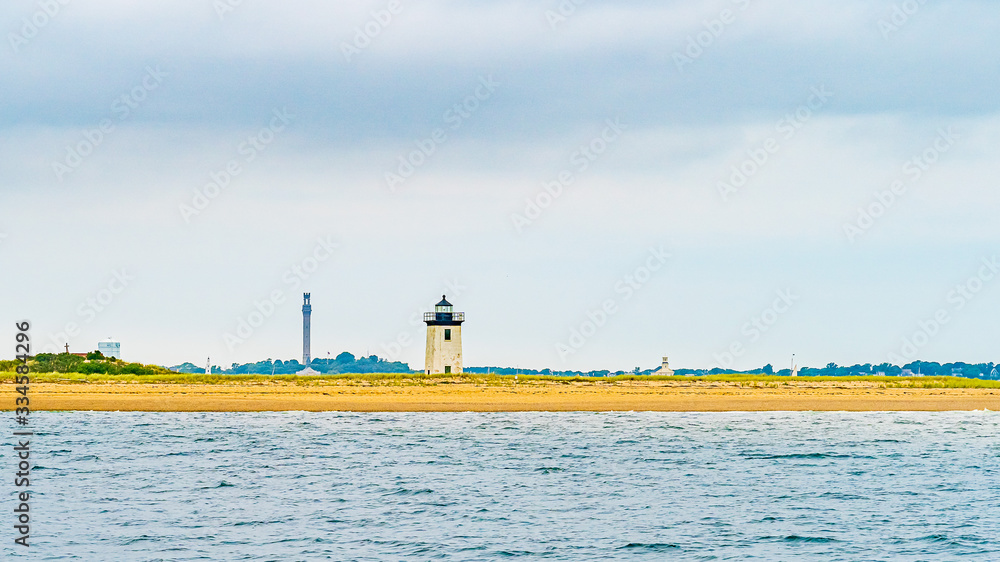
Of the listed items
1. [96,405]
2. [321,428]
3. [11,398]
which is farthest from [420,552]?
[11,398]

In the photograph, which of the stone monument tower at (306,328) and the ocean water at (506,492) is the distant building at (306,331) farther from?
the ocean water at (506,492)

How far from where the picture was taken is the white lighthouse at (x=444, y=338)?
85125 millimetres

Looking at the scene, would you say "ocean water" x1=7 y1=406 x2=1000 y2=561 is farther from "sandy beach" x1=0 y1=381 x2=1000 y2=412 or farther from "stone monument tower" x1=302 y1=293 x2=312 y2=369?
"stone monument tower" x1=302 y1=293 x2=312 y2=369

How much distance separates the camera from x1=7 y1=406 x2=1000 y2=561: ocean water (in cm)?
2203

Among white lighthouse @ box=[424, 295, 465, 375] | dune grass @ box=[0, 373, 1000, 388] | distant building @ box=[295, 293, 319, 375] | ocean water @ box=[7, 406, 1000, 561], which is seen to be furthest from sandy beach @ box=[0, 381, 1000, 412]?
distant building @ box=[295, 293, 319, 375]

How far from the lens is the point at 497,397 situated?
63.8 m

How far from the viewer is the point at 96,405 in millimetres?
57750

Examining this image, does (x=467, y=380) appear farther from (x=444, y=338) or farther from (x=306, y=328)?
(x=306, y=328)

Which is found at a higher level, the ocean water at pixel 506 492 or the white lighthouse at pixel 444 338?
the white lighthouse at pixel 444 338

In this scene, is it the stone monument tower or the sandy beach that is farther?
the stone monument tower

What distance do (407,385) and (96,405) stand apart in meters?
18.4

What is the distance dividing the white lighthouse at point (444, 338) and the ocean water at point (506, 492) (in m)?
34.0

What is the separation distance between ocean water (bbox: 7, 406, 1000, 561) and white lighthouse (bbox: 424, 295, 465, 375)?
34.0 meters

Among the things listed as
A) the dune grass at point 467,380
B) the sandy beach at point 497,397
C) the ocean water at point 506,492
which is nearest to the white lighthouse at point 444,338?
the dune grass at point 467,380
